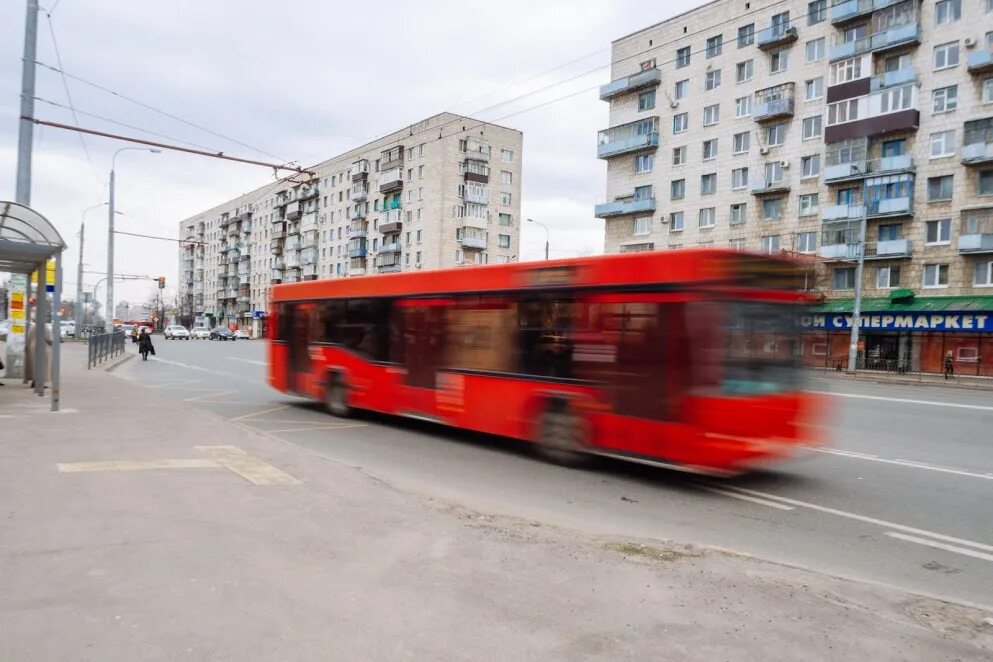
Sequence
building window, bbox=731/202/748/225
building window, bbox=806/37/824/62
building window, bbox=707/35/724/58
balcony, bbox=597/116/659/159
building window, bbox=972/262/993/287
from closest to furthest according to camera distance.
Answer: building window, bbox=972/262/993/287 < building window, bbox=806/37/824/62 < building window, bbox=731/202/748/225 < building window, bbox=707/35/724/58 < balcony, bbox=597/116/659/159

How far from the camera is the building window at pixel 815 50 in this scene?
41131mm

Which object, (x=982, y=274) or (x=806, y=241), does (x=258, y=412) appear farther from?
(x=806, y=241)

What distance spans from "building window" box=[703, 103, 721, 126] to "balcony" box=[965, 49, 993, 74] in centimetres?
1471

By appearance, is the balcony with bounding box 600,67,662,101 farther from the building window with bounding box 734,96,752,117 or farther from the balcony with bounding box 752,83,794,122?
the balcony with bounding box 752,83,794,122

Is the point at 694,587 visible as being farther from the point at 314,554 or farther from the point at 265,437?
the point at 265,437

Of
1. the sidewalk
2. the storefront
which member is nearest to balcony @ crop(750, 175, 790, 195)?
the storefront

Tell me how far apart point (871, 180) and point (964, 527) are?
37.7 meters

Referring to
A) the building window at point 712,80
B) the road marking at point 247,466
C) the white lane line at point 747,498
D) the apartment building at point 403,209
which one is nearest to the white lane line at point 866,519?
the white lane line at point 747,498

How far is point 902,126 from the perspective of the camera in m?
36.8

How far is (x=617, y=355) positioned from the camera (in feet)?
25.2

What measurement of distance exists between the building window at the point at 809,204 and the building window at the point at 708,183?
6284 millimetres

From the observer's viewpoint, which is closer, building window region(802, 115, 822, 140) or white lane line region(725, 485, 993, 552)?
white lane line region(725, 485, 993, 552)

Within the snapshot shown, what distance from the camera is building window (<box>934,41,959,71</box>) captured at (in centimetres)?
3553

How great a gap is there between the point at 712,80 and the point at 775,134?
22.0ft
